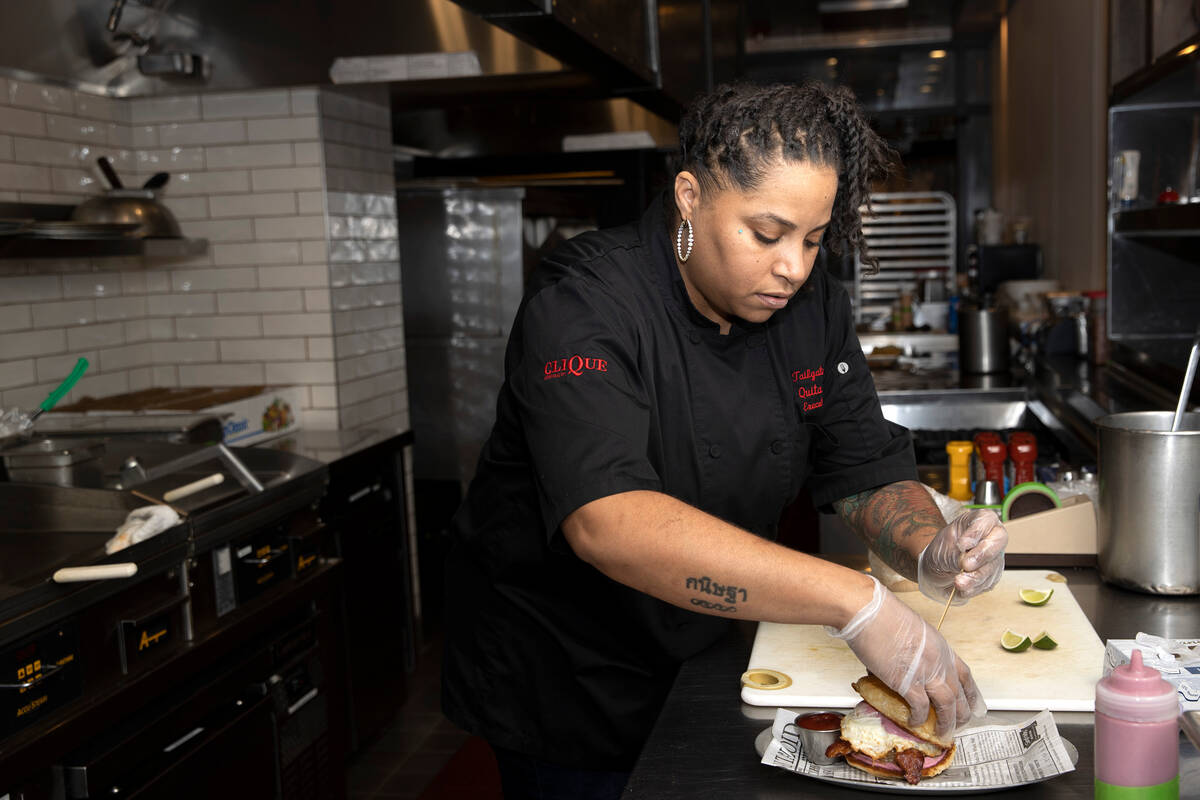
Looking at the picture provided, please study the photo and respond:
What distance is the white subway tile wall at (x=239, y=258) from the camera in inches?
160

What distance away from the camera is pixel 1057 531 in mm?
2029

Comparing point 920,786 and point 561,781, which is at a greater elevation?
point 920,786

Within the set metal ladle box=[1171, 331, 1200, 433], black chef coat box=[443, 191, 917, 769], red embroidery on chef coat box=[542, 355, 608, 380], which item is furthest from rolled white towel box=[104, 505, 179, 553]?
metal ladle box=[1171, 331, 1200, 433]

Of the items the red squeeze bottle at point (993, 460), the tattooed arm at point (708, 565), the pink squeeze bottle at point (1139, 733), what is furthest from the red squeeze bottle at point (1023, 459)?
the pink squeeze bottle at point (1139, 733)

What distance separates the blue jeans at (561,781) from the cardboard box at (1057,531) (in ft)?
2.61

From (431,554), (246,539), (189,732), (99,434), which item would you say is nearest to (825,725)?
(189,732)

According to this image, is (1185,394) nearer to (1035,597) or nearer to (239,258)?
(1035,597)

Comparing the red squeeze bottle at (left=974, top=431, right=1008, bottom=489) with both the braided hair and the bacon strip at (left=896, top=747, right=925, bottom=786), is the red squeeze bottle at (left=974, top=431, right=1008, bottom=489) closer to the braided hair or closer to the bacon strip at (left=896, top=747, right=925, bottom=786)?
the braided hair

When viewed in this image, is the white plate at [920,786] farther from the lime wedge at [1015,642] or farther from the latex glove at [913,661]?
the lime wedge at [1015,642]

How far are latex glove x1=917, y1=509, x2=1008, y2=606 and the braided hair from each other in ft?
1.60

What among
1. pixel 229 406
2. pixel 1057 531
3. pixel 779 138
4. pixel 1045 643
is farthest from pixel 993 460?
pixel 229 406

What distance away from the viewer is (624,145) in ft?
20.0

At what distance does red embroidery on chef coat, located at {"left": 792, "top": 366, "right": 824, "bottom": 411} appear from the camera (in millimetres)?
1908

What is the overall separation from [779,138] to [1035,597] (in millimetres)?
811
